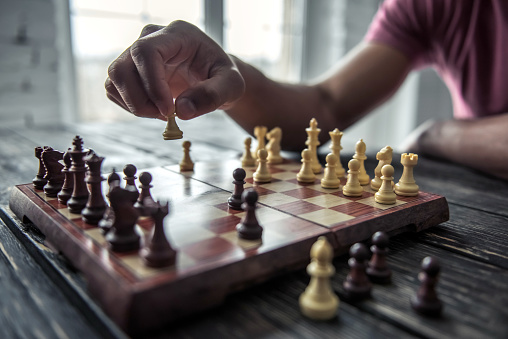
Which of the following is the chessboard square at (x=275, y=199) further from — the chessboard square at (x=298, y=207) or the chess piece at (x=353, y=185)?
the chess piece at (x=353, y=185)

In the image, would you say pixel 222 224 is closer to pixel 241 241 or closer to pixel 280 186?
pixel 241 241

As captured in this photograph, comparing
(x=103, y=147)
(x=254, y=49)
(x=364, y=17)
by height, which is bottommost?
(x=103, y=147)

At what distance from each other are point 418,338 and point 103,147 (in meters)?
1.64

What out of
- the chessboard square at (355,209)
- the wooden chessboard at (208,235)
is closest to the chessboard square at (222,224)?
Answer: the wooden chessboard at (208,235)

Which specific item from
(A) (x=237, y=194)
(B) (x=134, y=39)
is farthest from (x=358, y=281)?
(B) (x=134, y=39)

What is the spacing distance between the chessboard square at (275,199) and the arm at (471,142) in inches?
34.1

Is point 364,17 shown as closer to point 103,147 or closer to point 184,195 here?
point 103,147

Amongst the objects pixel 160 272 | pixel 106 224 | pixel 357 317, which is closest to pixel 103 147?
pixel 106 224

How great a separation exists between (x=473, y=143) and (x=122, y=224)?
52.8 inches

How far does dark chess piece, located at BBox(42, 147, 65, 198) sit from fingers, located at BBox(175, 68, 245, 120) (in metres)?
0.29

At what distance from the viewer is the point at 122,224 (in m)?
0.61

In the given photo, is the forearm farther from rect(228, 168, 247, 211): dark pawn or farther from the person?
rect(228, 168, 247, 211): dark pawn

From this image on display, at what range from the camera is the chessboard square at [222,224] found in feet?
2.32

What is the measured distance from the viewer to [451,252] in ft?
2.47
